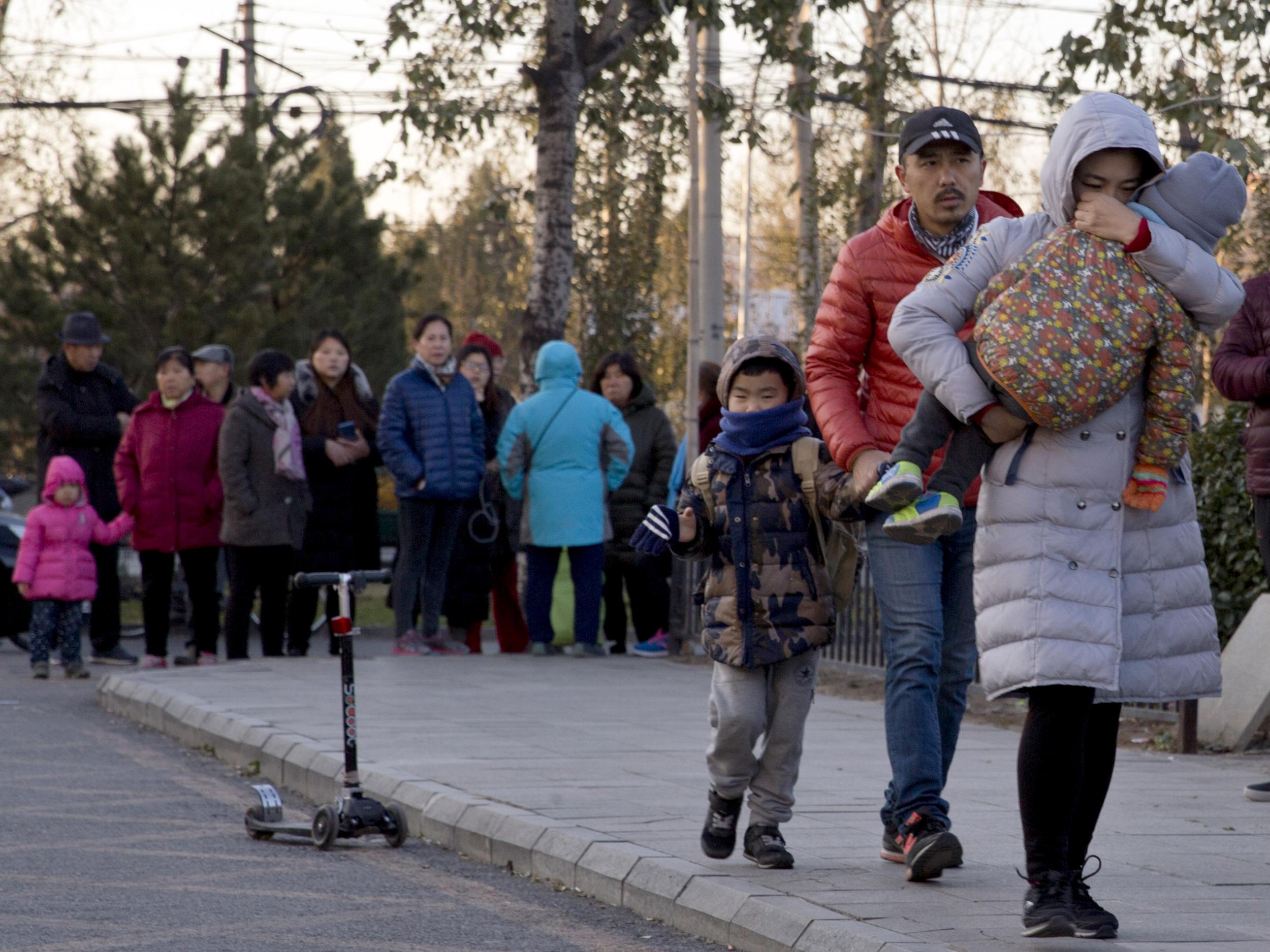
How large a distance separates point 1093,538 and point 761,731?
1.44m

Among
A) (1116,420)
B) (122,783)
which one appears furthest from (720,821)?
(122,783)

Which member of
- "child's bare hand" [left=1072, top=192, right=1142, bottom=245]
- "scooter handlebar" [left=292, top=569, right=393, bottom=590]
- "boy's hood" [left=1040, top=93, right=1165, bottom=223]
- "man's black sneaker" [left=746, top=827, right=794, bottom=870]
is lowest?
"man's black sneaker" [left=746, top=827, right=794, bottom=870]

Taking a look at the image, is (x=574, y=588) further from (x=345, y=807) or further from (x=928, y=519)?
(x=928, y=519)

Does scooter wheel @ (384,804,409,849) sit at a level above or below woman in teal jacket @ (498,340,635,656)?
below

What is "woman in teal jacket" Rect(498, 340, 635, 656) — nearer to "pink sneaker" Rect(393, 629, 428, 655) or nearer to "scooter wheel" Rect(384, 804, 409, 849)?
"pink sneaker" Rect(393, 629, 428, 655)

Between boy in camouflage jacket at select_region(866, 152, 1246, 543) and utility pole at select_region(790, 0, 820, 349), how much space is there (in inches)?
455

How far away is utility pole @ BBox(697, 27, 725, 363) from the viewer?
49.5 feet

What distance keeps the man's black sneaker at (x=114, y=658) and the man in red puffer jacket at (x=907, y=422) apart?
29.1 ft

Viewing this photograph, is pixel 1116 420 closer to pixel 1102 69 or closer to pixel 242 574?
pixel 1102 69

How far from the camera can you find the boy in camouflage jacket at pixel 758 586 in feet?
17.7

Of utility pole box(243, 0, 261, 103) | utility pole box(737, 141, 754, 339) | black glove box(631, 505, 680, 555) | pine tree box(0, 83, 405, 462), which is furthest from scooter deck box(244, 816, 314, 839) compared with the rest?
utility pole box(737, 141, 754, 339)

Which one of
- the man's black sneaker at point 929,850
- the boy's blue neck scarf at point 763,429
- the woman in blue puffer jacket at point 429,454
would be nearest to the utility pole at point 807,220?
the woman in blue puffer jacket at point 429,454

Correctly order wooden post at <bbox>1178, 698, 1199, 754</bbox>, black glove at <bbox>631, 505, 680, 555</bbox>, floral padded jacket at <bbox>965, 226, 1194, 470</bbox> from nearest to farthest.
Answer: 1. floral padded jacket at <bbox>965, 226, 1194, 470</bbox>
2. black glove at <bbox>631, 505, 680, 555</bbox>
3. wooden post at <bbox>1178, 698, 1199, 754</bbox>

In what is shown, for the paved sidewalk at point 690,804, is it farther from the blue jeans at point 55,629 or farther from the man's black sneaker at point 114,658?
the man's black sneaker at point 114,658
